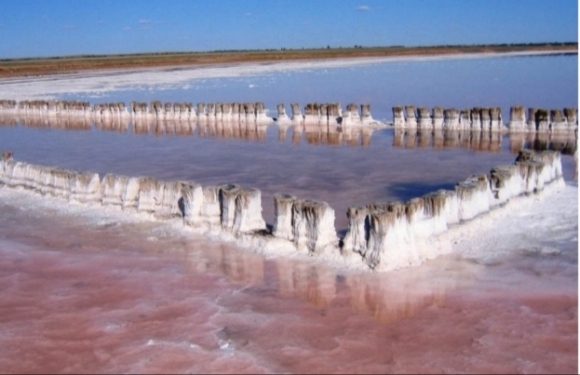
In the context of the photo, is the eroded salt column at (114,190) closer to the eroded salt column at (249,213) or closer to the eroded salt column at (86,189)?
the eroded salt column at (86,189)

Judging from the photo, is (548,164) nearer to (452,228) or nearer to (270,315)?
(452,228)

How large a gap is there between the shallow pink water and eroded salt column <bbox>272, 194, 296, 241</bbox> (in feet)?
1.21

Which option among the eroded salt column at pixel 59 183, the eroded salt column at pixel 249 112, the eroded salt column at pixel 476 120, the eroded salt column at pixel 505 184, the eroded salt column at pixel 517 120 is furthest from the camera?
the eroded salt column at pixel 249 112

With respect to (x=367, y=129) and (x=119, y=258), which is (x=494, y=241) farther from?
(x=367, y=129)

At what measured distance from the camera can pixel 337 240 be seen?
6109mm

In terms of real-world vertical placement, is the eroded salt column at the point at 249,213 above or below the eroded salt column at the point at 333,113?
below

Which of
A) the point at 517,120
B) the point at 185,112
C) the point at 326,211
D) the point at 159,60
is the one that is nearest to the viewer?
the point at 326,211

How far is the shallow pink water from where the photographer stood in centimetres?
414

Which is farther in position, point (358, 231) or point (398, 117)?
point (398, 117)

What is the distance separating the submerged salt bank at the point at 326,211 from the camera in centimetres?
577

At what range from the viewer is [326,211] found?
6.06 metres

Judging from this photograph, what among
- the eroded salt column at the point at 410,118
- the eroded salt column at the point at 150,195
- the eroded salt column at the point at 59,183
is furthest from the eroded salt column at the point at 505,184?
the eroded salt column at the point at 410,118

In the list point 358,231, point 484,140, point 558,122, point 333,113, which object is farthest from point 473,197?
point 333,113

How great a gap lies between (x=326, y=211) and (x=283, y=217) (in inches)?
19.4
